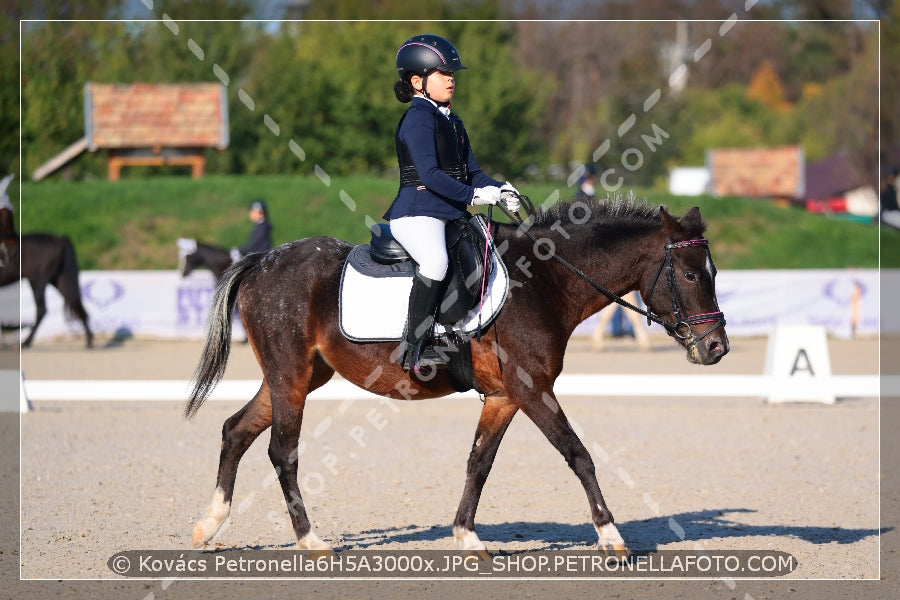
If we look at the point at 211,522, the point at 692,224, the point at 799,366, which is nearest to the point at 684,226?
the point at 692,224

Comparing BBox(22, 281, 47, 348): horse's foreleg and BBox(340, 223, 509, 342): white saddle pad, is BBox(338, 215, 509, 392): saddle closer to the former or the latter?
BBox(340, 223, 509, 342): white saddle pad

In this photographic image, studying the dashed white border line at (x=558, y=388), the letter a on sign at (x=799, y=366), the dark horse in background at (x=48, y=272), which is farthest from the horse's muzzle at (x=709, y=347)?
the dark horse in background at (x=48, y=272)

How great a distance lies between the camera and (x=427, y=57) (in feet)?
17.9

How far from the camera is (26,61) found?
89.2 feet

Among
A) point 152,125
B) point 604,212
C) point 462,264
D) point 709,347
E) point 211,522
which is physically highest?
point 152,125

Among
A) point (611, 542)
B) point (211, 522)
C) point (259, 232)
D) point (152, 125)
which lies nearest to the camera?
point (611, 542)

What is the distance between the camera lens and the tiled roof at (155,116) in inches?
1102

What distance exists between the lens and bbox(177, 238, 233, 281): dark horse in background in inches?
679

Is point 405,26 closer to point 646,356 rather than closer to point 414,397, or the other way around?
point 646,356

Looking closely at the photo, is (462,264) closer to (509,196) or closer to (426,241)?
(426,241)

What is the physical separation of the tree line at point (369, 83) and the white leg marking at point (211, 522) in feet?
57.6

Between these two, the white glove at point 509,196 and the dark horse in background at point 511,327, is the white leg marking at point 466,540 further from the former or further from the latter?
the white glove at point 509,196

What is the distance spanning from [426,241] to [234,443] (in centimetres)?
156

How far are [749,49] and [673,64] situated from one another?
12.0 metres
